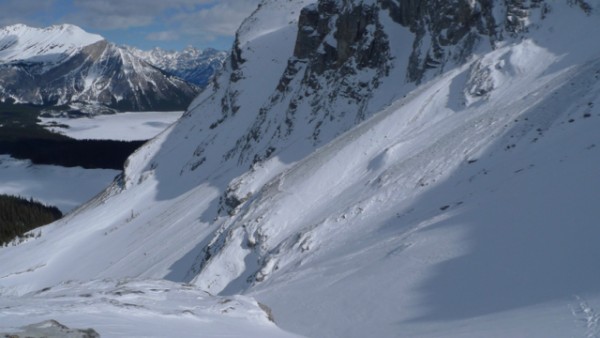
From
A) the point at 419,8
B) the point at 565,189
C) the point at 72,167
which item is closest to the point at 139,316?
the point at 565,189

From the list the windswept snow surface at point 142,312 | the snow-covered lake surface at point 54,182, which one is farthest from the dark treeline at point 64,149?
the windswept snow surface at point 142,312

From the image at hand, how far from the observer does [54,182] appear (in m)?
107

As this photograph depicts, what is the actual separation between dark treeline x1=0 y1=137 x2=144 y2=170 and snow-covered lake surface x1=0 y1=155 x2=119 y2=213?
3330 mm

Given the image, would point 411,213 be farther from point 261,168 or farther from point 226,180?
point 226,180

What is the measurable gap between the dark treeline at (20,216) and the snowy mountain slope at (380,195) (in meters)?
13.3

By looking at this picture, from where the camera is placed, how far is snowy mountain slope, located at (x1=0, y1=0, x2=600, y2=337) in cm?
1470

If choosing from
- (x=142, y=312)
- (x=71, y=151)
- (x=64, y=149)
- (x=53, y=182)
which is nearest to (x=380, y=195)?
(x=142, y=312)

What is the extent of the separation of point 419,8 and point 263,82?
24287 millimetres

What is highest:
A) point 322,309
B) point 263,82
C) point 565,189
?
point 263,82

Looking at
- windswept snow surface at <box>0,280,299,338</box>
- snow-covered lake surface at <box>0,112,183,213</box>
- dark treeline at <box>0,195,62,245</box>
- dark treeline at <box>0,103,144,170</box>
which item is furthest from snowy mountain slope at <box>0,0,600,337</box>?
dark treeline at <box>0,103,144,170</box>

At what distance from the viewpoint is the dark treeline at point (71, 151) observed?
Result: 4665 inches

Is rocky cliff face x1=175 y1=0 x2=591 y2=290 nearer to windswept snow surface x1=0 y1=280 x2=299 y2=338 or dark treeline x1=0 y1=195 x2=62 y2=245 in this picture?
windswept snow surface x1=0 y1=280 x2=299 y2=338

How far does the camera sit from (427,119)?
31.7 meters

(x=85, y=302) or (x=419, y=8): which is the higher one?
(x=419, y=8)
